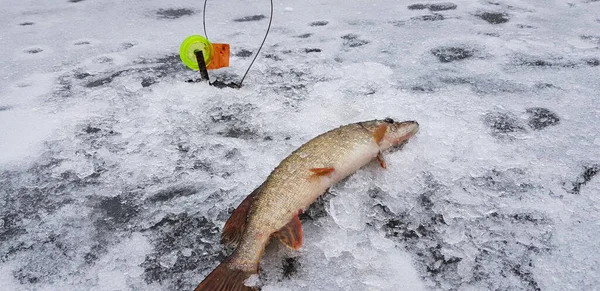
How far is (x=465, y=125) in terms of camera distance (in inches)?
98.1

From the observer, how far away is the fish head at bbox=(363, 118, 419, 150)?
88.1 inches

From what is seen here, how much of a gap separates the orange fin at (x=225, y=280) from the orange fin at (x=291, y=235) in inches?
8.9

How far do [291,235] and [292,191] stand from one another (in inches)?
9.2

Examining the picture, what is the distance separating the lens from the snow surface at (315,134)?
1.65 m

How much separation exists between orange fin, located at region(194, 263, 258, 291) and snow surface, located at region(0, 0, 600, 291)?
162mm

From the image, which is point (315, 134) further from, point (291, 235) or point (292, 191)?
point (291, 235)

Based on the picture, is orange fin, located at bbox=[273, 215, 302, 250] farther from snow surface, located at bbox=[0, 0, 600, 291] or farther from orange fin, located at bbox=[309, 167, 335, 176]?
orange fin, located at bbox=[309, 167, 335, 176]

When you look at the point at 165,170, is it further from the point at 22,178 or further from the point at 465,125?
the point at 465,125

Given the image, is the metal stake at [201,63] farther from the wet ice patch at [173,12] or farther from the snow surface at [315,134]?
the wet ice patch at [173,12]

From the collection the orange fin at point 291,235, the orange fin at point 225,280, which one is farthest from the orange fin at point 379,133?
the orange fin at point 225,280

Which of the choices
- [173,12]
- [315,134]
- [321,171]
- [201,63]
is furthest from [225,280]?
[173,12]

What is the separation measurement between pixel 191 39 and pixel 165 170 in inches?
45.3

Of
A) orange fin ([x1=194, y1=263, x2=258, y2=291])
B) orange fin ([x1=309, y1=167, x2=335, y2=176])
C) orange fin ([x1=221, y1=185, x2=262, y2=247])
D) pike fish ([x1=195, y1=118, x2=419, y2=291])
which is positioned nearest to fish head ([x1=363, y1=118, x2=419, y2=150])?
pike fish ([x1=195, y1=118, x2=419, y2=291])

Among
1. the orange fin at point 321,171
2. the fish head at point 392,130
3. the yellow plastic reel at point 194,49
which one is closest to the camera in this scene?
the orange fin at point 321,171
